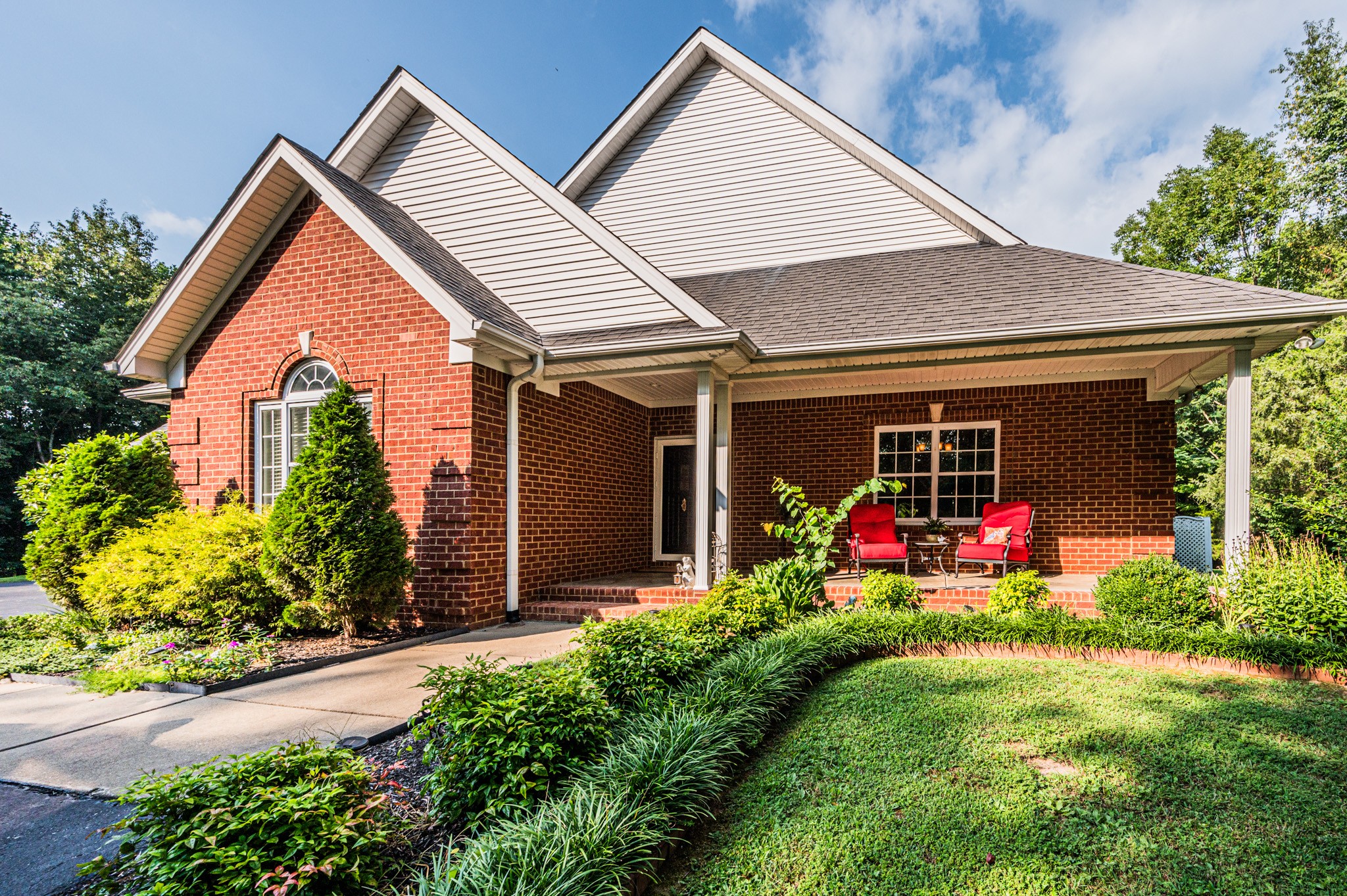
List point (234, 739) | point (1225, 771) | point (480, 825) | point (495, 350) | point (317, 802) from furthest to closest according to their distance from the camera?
point (495, 350) → point (234, 739) → point (1225, 771) → point (480, 825) → point (317, 802)

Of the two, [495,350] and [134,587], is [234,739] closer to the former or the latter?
[134,587]

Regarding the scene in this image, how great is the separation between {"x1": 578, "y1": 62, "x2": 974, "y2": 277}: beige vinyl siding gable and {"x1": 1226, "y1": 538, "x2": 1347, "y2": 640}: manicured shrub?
604 cm

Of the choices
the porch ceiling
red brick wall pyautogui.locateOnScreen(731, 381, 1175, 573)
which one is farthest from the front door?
the porch ceiling

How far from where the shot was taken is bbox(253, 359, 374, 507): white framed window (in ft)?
24.7

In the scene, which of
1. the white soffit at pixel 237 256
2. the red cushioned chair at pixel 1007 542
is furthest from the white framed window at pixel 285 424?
the red cushioned chair at pixel 1007 542

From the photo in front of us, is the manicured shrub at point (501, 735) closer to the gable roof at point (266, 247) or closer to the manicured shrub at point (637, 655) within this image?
A: the manicured shrub at point (637, 655)

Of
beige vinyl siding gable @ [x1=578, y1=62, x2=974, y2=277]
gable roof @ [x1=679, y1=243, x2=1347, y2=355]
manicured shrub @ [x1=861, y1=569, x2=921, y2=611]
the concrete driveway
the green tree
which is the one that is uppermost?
the green tree

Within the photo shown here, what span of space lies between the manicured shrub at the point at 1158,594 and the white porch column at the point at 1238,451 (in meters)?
0.60

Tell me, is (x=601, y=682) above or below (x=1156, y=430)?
below

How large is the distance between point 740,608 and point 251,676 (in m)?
3.75

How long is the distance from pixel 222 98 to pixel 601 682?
1177 centimetres

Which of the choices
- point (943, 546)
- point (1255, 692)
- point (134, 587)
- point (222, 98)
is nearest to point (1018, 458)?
point (943, 546)

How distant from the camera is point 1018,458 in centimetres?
920

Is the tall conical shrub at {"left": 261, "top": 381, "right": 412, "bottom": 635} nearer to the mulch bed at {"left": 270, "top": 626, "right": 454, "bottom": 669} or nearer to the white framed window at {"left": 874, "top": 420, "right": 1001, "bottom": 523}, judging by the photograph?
the mulch bed at {"left": 270, "top": 626, "right": 454, "bottom": 669}
